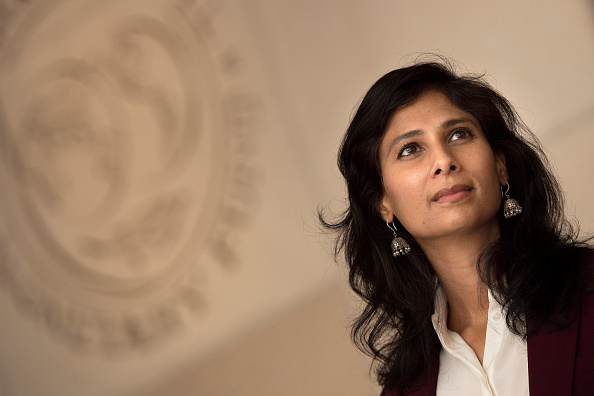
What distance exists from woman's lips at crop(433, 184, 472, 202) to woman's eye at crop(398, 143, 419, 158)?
19cm

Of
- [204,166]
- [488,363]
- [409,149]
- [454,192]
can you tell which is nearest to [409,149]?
[409,149]

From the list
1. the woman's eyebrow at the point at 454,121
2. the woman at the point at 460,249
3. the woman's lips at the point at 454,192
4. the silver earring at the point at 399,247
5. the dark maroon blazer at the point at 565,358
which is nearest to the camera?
the dark maroon blazer at the point at 565,358

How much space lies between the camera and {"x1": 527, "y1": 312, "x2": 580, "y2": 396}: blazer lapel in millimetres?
1590

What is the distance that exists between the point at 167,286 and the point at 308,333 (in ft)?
2.76

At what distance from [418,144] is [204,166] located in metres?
2.13

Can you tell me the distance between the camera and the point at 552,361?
1.62 m

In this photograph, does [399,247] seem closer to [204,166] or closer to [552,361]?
[552,361]

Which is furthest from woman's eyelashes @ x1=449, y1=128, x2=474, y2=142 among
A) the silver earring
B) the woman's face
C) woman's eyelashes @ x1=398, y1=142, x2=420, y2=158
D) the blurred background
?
the blurred background

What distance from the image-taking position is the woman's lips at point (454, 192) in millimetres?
1858

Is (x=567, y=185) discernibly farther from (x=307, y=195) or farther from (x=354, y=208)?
(x=354, y=208)

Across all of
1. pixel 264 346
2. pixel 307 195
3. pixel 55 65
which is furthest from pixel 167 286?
pixel 55 65

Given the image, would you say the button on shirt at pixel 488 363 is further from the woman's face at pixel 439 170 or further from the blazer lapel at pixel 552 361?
the woman's face at pixel 439 170

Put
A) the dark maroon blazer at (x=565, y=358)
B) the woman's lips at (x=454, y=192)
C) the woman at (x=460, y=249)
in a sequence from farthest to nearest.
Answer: the woman's lips at (x=454, y=192) → the woman at (x=460, y=249) → the dark maroon blazer at (x=565, y=358)

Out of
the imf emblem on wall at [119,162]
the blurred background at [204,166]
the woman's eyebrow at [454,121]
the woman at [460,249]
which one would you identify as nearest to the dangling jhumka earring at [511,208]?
the woman at [460,249]
